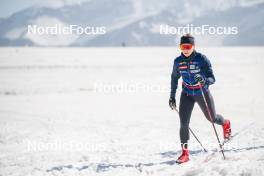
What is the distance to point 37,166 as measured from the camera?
6.97m

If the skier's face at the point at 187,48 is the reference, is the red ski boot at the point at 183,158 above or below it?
below

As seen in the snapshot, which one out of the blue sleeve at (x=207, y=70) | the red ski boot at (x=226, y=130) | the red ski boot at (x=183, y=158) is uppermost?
the blue sleeve at (x=207, y=70)

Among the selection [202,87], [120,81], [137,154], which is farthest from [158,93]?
[202,87]

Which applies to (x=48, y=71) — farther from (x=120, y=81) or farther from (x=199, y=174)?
(x=199, y=174)

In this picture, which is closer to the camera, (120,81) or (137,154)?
(137,154)

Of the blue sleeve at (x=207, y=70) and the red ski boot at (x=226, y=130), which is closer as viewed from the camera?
the blue sleeve at (x=207, y=70)

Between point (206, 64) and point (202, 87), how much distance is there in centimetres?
39

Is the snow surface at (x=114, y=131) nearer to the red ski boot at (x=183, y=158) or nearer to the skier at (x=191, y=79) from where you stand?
the red ski boot at (x=183, y=158)

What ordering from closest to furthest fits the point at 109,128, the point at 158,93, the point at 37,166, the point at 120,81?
1. the point at 37,166
2. the point at 109,128
3. the point at 158,93
4. the point at 120,81
